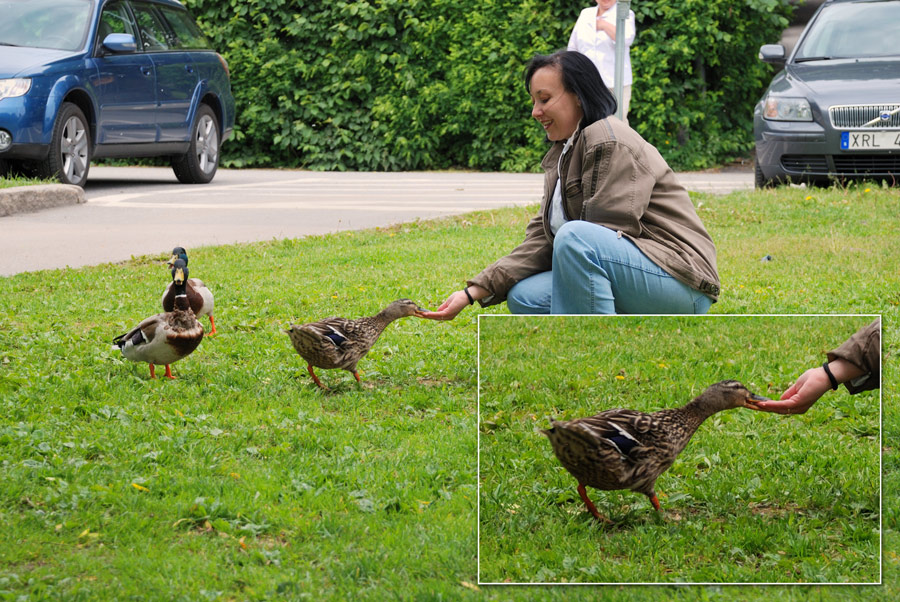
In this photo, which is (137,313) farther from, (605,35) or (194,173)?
(194,173)

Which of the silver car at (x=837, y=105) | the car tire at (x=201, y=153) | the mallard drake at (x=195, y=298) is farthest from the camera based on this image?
the car tire at (x=201, y=153)

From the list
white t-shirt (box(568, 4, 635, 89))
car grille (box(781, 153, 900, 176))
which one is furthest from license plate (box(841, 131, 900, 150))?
white t-shirt (box(568, 4, 635, 89))

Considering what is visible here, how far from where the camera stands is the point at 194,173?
47.1ft

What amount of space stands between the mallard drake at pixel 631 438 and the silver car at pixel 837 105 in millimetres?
8110

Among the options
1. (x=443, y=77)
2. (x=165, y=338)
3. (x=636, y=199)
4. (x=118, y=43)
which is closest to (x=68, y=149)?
(x=118, y=43)

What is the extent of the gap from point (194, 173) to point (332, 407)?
10.2 m

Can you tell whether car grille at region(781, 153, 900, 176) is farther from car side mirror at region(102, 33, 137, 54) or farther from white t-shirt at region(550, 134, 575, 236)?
white t-shirt at region(550, 134, 575, 236)

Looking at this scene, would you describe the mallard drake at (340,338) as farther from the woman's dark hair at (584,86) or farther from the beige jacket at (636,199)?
the woman's dark hair at (584,86)

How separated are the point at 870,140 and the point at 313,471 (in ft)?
26.7

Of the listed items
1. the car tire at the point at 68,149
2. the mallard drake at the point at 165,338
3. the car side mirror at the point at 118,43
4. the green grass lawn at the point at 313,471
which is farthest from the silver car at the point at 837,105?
the mallard drake at the point at 165,338

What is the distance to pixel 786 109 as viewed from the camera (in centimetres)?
1084

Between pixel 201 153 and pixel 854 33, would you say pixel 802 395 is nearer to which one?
pixel 854 33

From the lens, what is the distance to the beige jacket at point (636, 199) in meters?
3.96

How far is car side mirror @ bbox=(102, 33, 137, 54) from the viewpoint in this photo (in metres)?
12.0
